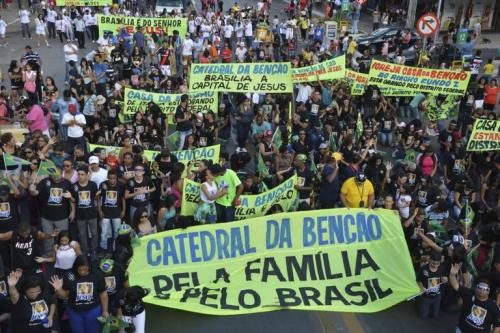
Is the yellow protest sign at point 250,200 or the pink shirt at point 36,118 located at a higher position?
the pink shirt at point 36,118

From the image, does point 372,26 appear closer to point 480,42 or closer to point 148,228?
point 480,42

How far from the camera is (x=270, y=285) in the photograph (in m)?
7.60

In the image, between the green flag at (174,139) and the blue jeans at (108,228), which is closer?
the blue jeans at (108,228)

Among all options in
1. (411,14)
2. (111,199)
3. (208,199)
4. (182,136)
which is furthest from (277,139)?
(411,14)

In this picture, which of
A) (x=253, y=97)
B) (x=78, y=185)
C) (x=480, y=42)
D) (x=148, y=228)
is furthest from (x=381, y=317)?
(x=480, y=42)

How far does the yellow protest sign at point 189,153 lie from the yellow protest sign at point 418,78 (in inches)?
227

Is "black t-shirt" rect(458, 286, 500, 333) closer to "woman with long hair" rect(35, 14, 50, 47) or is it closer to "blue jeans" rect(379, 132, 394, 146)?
"blue jeans" rect(379, 132, 394, 146)

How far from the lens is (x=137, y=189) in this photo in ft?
27.6

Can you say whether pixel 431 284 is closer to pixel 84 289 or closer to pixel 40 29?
pixel 84 289

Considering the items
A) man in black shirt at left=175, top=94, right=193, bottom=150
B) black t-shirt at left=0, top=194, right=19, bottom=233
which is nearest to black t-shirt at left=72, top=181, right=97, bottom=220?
black t-shirt at left=0, top=194, right=19, bottom=233

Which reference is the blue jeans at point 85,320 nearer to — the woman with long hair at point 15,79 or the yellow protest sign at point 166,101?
the yellow protest sign at point 166,101

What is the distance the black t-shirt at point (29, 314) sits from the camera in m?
5.89

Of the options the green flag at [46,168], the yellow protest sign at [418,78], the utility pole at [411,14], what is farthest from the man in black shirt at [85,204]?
the utility pole at [411,14]

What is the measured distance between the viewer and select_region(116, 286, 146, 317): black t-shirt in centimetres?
608
